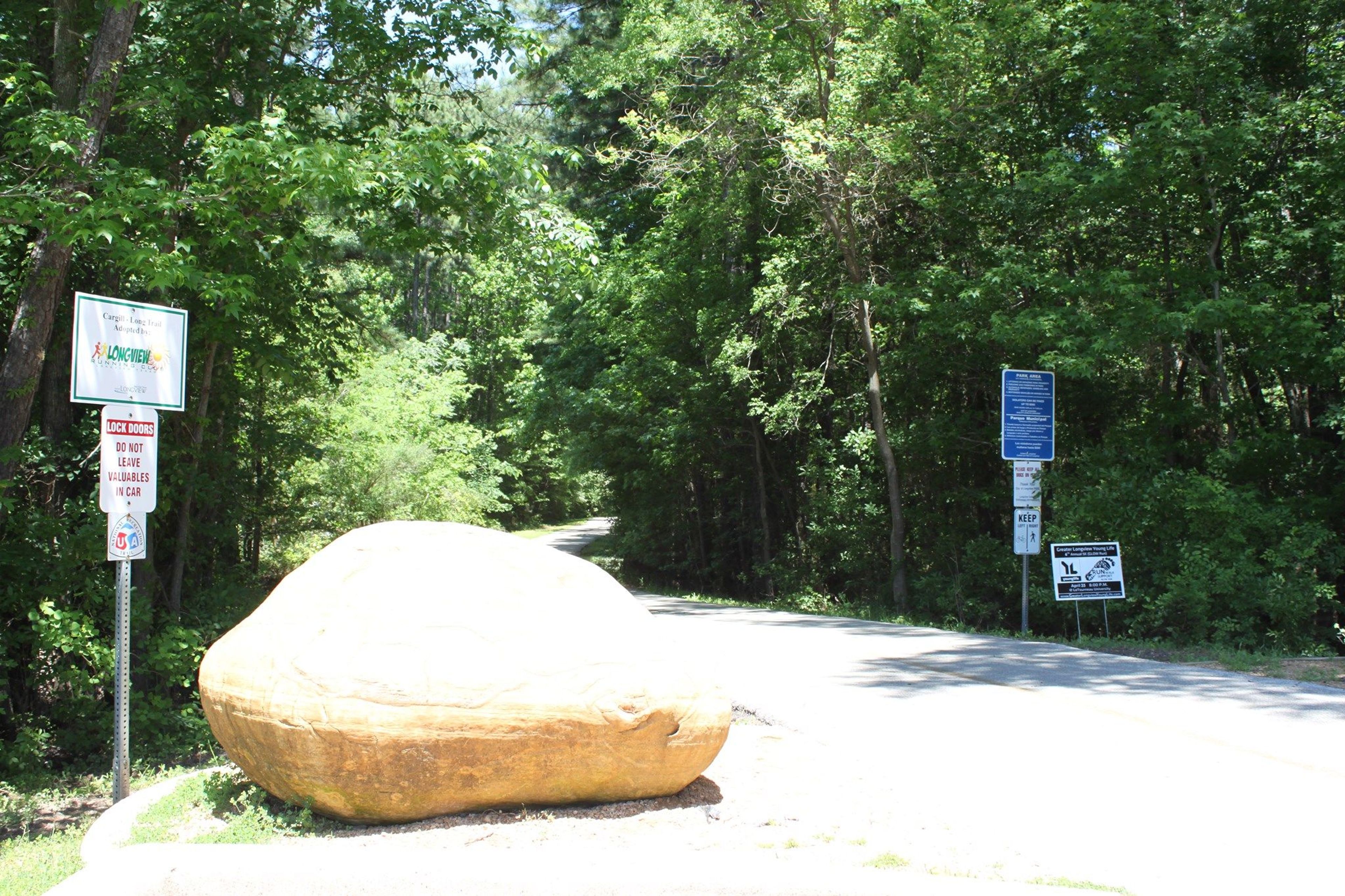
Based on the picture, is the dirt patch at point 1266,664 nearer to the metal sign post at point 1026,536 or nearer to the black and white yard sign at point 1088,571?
the black and white yard sign at point 1088,571

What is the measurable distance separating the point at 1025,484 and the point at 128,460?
1148 cm

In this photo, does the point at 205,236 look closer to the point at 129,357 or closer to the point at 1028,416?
the point at 129,357

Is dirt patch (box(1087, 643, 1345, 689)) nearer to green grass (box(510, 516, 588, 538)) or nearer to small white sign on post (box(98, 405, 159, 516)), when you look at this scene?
small white sign on post (box(98, 405, 159, 516))

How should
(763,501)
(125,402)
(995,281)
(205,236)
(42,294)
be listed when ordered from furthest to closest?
(763,501) → (995,281) → (205,236) → (42,294) → (125,402)

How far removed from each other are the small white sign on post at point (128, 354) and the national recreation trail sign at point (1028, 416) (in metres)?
10.9

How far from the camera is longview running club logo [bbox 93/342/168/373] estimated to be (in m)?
5.87

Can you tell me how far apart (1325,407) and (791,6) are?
10.3m

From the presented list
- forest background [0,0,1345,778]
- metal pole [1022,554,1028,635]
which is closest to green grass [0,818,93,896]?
forest background [0,0,1345,778]

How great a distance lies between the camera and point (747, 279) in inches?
893

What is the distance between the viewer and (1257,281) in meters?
14.4

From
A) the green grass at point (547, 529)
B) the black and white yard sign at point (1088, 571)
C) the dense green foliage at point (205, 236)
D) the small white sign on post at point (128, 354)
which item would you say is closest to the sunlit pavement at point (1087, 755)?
the black and white yard sign at point (1088, 571)

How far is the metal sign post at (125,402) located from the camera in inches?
230

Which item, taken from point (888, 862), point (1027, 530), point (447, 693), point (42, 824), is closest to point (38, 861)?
point (42, 824)

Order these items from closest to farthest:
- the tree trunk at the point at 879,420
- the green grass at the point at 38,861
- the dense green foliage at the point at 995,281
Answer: the green grass at the point at 38,861 → the dense green foliage at the point at 995,281 → the tree trunk at the point at 879,420
